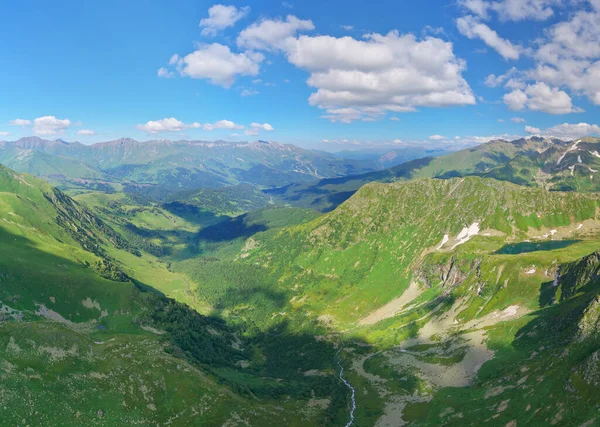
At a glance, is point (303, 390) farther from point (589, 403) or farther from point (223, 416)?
point (589, 403)

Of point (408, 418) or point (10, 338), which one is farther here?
point (408, 418)

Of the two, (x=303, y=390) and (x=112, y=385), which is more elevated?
(x=112, y=385)

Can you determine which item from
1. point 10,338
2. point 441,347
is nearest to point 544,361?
point 441,347

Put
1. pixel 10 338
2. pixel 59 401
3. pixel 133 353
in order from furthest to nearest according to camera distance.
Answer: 1. pixel 133 353
2. pixel 10 338
3. pixel 59 401

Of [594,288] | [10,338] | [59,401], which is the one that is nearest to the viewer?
[59,401]

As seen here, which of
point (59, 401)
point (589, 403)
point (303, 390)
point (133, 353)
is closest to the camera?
point (589, 403)

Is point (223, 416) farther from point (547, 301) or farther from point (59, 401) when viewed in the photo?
point (547, 301)

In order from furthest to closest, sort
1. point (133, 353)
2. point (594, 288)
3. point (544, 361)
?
point (594, 288) → point (133, 353) → point (544, 361)

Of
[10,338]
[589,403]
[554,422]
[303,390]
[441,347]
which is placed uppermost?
[10,338]

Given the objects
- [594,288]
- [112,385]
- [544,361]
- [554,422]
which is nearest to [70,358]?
[112,385]
